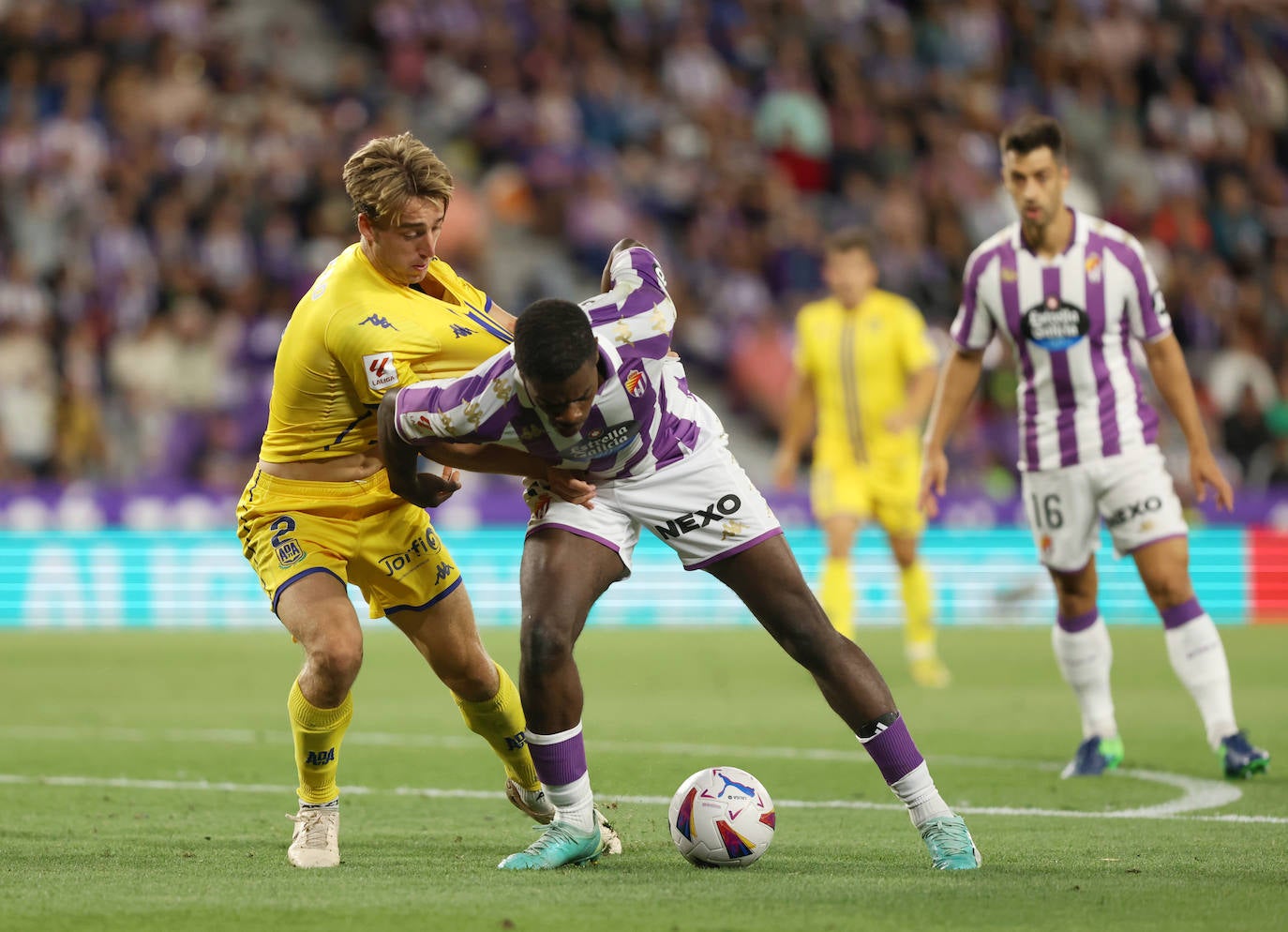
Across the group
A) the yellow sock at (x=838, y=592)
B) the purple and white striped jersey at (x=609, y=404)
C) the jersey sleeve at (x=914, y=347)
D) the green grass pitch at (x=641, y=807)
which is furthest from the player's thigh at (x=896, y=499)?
the purple and white striped jersey at (x=609, y=404)

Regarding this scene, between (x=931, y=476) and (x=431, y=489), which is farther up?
(x=431, y=489)

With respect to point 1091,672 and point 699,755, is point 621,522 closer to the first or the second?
point 699,755

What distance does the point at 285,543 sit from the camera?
5.81 metres

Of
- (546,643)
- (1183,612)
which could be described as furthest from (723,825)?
(1183,612)

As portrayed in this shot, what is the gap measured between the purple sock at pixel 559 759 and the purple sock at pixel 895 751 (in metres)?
0.88

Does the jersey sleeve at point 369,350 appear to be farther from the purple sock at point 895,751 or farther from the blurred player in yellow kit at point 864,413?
the blurred player in yellow kit at point 864,413

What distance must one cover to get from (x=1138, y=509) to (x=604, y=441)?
11.0 feet

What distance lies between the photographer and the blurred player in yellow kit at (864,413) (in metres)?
12.0

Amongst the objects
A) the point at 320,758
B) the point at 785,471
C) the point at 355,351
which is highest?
the point at 355,351

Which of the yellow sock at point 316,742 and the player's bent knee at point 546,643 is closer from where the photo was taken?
the player's bent knee at point 546,643

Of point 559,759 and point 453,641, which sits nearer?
point 559,759

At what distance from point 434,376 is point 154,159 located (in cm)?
1349

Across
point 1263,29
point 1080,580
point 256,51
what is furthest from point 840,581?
point 1263,29

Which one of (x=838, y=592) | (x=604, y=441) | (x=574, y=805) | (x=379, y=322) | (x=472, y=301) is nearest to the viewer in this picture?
(x=604, y=441)
